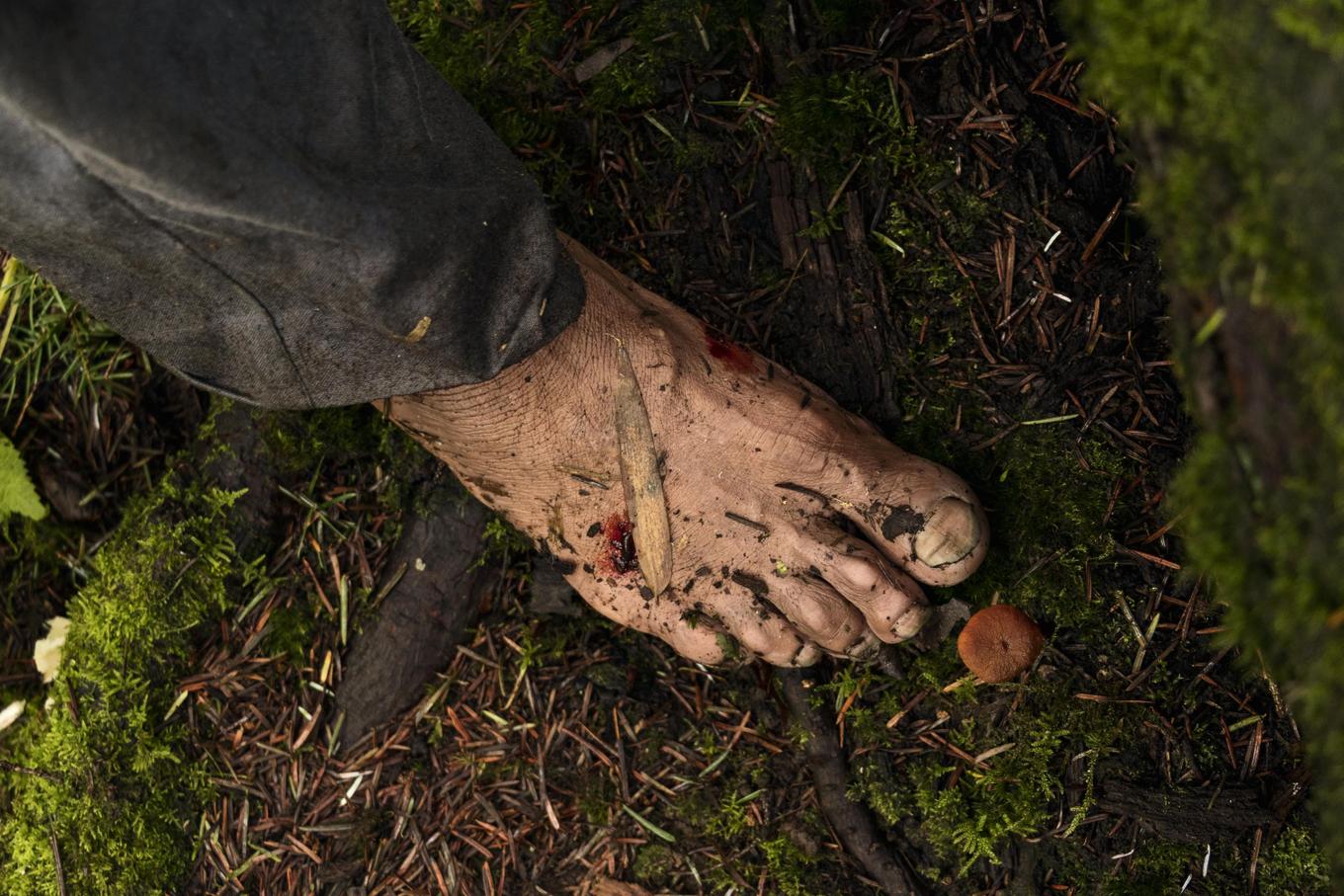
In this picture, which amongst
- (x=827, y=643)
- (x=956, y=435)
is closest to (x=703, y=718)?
(x=827, y=643)

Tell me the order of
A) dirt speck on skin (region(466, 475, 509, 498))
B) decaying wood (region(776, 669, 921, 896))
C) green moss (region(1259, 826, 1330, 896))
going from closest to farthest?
green moss (region(1259, 826, 1330, 896)) < decaying wood (region(776, 669, 921, 896)) < dirt speck on skin (region(466, 475, 509, 498))

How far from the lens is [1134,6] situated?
1.18 m

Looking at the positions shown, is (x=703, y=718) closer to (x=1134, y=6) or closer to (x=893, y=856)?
(x=893, y=856)

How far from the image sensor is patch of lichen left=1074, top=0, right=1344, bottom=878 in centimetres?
105

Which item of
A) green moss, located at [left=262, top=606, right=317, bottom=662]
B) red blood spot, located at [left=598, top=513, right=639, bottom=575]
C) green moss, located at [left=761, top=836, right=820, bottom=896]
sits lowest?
green moss, located at [left=761, top=836, right=820, bottom=896]

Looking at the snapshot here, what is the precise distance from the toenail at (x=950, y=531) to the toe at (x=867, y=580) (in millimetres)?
118

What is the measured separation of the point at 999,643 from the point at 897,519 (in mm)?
340

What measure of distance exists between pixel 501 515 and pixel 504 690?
46cm

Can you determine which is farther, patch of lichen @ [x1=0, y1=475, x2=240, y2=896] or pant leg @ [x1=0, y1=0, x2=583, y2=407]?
patch of lichen @ [x1=0, y1=475, x2=240, y2=896]

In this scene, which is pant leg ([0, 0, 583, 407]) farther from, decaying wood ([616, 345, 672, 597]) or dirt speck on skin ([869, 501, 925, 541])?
dirt speck on skin ([869, 501, 925, 541])

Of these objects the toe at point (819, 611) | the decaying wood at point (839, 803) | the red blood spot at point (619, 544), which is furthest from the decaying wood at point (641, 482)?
the decaying wood at point (839, 803)

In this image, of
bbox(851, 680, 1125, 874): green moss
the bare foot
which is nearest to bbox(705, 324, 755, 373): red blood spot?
the bare foot

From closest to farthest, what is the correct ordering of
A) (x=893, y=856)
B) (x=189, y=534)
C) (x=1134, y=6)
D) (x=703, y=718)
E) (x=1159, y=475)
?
(x=1134, y=6) < (x=1159, y=475) < (x=893, y=856) < (x=703, y=718) < (x=189, y=534)

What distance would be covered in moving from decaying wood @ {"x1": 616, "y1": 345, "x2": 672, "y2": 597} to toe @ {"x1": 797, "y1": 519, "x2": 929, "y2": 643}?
0.33 m
